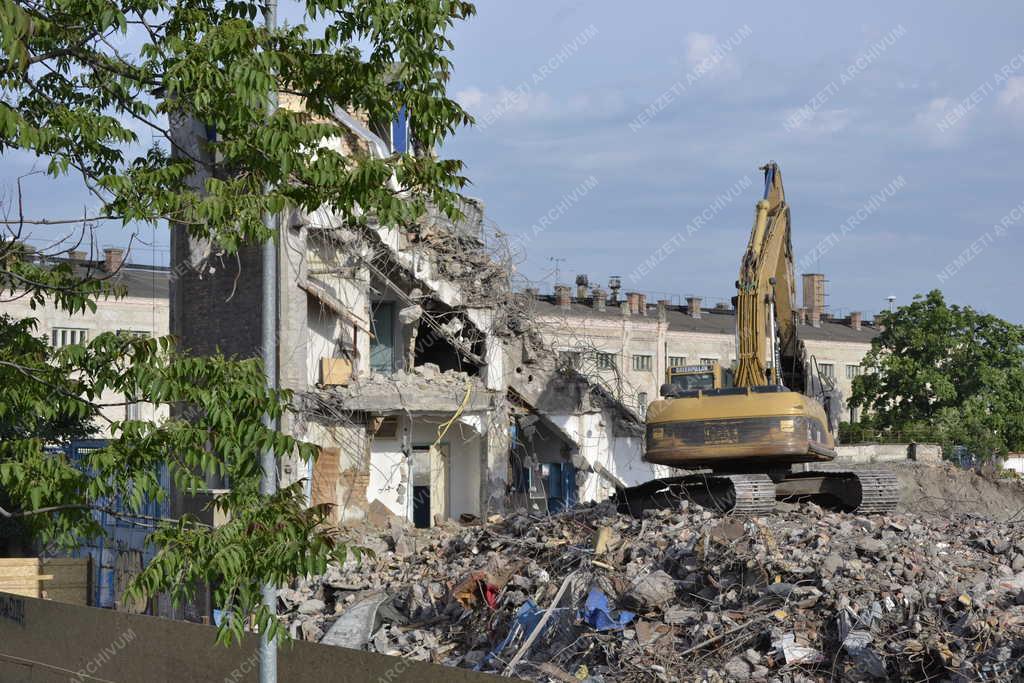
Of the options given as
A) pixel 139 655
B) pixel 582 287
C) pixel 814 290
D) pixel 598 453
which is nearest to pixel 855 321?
pixel 814 290

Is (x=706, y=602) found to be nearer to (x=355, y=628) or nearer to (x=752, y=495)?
(x=752, y=495)

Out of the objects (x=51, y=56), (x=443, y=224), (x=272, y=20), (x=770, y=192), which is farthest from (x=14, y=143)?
(x=443, y=224)

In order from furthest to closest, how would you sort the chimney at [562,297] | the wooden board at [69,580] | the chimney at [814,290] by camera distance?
the chimney at [814,290]
the chimney at [562,297]
the wooden board at [69,580]

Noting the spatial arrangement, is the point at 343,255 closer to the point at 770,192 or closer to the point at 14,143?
the point at 770,192

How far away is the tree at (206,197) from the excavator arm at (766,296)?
10.5 meters

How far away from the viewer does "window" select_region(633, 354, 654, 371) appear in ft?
181

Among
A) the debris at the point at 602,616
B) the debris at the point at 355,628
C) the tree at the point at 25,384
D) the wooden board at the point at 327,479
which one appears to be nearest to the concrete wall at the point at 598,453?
the wooden board at the point at 327,479

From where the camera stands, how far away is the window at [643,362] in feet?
181

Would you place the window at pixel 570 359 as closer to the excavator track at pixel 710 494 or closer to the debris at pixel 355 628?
the excavator track at pixel 710 494

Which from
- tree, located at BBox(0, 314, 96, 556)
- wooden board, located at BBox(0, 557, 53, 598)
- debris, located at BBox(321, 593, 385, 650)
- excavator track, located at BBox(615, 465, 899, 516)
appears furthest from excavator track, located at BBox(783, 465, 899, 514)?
tree, located at BBox(0, 314, 96, 556)

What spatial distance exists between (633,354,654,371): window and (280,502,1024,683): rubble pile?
36117 millimetres

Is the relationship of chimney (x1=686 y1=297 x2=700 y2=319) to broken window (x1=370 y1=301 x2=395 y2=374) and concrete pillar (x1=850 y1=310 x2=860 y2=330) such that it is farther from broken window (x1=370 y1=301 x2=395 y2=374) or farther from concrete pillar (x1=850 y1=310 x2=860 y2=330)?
broken window (x1=370 y1=301 x2=395 y2=374)

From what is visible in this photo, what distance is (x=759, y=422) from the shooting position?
18.0m

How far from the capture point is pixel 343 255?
24078 millimetres
